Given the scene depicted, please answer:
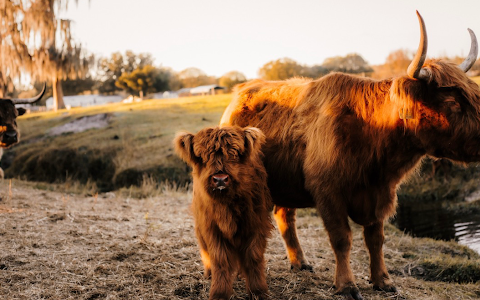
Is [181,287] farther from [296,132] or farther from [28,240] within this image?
[28,240]

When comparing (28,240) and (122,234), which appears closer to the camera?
(28,240)

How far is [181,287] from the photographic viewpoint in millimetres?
4258

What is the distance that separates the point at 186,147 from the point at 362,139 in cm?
164

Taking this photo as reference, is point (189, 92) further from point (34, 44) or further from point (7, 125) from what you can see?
point (7, 125)

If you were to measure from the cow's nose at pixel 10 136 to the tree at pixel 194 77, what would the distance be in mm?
65156

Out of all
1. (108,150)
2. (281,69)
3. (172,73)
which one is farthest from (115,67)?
(108,150)

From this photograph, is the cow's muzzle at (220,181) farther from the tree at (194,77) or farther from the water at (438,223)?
the tree at (194,77)

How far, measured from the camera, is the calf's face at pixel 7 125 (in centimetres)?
980

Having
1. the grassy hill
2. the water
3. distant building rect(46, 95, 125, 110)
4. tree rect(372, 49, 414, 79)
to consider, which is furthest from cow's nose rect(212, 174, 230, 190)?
distant building rect(46, 95, 125, 110)

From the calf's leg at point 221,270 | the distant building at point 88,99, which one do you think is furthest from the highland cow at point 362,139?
the distant building at point 88,99

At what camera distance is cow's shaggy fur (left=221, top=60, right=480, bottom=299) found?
11.8 feet

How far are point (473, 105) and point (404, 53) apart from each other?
103 ft

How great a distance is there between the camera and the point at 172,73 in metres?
67.6

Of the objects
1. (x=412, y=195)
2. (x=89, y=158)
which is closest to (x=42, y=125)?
(x=89, y=158)
